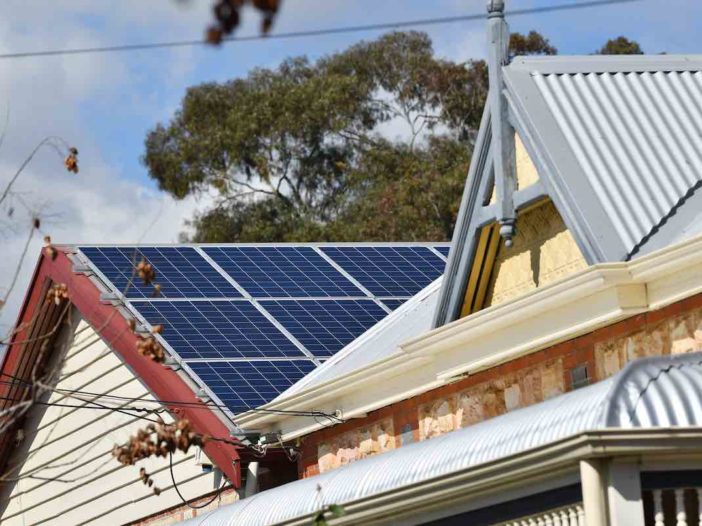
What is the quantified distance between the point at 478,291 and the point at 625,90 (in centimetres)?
210

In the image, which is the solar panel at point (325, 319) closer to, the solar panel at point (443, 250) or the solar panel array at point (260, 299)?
the solar panel array at point (260, 299)

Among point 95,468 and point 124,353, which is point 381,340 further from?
point 95,468

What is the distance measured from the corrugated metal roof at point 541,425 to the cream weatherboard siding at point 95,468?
21.4ft

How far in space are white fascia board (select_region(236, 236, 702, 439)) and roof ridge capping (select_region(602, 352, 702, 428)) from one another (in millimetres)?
1792

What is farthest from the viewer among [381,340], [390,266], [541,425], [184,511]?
[390,266]

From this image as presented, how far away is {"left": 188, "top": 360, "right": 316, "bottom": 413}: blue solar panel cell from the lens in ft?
57.9

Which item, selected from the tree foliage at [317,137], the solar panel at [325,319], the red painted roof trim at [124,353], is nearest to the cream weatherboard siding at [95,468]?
the red painted roof trim at [124,353]

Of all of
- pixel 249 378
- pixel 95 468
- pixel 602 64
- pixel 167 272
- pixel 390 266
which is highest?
pixel 390 266

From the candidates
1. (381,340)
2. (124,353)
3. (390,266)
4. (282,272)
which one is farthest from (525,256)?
(390,266)

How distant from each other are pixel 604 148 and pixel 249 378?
5.95m

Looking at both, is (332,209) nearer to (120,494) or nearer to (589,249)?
(120,494)

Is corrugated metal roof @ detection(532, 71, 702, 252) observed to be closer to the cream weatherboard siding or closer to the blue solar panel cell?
the blue solar panel cell

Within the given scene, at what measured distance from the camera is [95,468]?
19.3m

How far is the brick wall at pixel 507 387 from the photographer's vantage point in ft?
40.6
